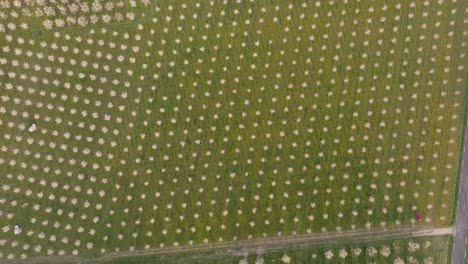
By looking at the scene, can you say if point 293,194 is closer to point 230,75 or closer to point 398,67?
point 230,75

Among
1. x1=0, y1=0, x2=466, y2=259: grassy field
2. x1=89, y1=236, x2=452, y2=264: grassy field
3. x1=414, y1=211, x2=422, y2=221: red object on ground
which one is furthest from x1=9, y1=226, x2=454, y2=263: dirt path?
x1=414, y1=211, x2=422, y2=221: red object on ground

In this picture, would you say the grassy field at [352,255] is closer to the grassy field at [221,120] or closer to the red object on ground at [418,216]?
the grassy field at [221,120]

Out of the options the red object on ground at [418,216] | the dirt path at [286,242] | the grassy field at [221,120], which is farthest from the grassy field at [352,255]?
the red object on ground at [418,216]

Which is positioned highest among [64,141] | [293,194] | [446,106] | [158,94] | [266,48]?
[266,48]

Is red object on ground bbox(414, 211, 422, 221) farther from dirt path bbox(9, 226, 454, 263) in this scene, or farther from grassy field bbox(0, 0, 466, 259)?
dirt path bbox(9, 226, 454, 263)

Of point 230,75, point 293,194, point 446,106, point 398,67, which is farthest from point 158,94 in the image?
point 446,106
